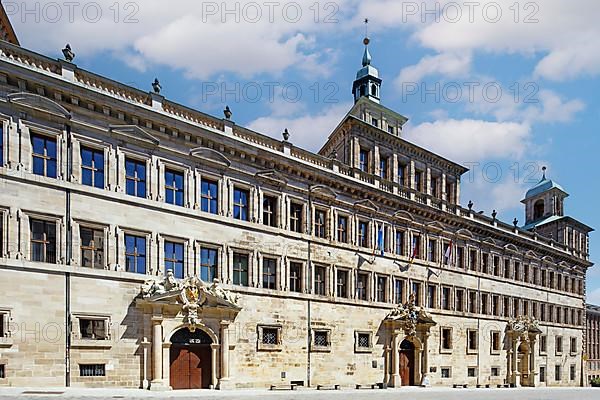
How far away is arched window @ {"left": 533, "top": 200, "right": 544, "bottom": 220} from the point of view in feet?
194

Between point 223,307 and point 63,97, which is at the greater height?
point 63,97

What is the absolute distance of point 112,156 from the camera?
921 inches

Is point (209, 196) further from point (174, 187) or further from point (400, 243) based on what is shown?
point (400, 243)

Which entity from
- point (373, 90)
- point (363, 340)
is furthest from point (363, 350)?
point (373, 90)

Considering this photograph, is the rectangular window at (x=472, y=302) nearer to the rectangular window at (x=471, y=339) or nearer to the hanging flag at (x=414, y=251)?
the rectangular window at (x=471, y=339)

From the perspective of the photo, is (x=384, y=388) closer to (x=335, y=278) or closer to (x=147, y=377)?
(x=335, y=278)

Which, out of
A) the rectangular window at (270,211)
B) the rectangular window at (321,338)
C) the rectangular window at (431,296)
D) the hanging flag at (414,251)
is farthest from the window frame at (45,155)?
the rectangular window at (431,296)

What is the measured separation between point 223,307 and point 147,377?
14.7 ft

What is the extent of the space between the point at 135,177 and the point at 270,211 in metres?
7.99

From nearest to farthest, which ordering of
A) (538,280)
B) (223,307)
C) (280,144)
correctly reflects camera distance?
(223,307), (280,144), (538,280)

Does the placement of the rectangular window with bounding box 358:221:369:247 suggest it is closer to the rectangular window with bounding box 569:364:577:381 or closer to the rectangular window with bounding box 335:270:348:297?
the rectangular window with bounding box 335:270:348:297

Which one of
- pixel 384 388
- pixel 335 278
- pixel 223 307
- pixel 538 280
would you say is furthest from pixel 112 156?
pixel 538 280

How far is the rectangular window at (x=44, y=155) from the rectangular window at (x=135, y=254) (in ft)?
13.7

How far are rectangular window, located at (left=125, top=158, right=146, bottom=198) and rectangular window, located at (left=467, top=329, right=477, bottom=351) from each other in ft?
91.0
